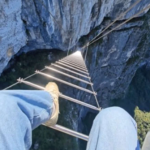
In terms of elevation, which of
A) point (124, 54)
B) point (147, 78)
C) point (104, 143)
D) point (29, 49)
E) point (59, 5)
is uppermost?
point (59, 5)

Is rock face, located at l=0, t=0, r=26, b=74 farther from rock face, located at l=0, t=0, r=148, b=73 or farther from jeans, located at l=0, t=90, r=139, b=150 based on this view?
jeans, located at l=0, t=90, r=139, b=150

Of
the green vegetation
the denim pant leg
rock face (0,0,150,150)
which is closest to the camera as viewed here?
the denim pant leg

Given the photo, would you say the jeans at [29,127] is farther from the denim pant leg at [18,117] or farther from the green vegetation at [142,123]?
the green vegetation at [142,123]

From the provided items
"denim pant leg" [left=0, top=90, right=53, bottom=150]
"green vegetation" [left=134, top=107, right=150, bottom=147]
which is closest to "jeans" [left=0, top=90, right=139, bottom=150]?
"denim pant leg" [left=0, top=90, right=53, bottom=150]

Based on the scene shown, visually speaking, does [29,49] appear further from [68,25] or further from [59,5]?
→ [59,5]

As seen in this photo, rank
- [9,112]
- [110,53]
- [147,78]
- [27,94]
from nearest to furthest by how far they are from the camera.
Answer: [9,112], [27,94], [110,53], [147,78]

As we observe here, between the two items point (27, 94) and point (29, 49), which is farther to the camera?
point (29, 49)

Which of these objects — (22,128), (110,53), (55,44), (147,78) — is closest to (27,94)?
(22,128)

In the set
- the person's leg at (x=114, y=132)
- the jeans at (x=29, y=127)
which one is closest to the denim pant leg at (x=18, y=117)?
the jeans at (x=29, y=127)
